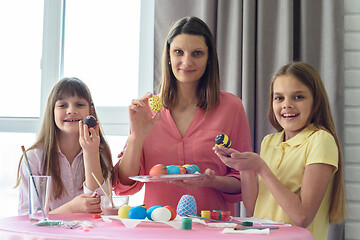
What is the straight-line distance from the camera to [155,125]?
6.22 ft

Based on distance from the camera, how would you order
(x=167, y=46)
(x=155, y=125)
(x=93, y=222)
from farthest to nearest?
(x=167, y=46), (x=155, y=125), (x=93, y=222)

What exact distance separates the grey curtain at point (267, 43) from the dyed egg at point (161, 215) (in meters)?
1.15

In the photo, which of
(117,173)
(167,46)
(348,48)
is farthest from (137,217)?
(348,48)

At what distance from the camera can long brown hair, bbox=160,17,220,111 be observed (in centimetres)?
197

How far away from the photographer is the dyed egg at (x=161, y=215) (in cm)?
133

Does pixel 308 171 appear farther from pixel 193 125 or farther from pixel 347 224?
pixel 347 224

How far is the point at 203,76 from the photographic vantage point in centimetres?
205

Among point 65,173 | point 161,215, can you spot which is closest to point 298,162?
point 161,215

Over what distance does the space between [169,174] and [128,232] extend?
44 centimetres

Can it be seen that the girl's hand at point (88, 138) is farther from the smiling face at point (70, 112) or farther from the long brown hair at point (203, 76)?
the long brown hair at point (203, 76)

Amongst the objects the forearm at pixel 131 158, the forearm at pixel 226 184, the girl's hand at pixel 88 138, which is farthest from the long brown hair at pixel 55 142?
the forearm at pixel 226 184

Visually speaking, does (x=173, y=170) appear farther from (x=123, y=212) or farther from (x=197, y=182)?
(x=123, y=212)

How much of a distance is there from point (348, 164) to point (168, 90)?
1.11 meters

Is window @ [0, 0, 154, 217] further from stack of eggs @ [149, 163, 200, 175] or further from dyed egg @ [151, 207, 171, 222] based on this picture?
dyed egg @ [151, 207, 171, 222]
